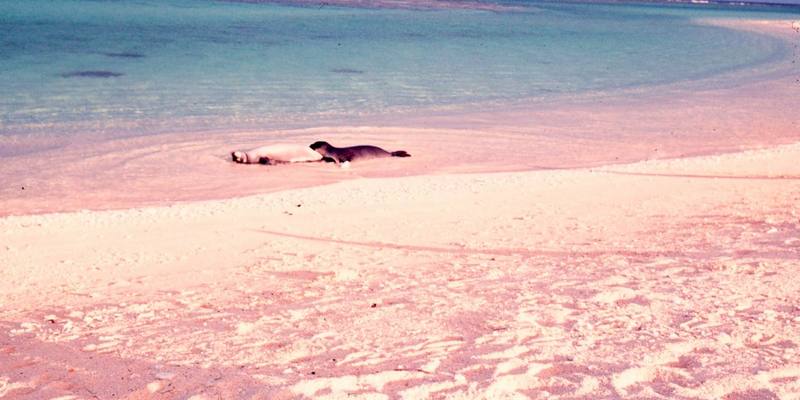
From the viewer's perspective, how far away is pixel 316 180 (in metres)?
10.2

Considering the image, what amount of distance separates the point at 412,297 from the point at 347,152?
6.02 m

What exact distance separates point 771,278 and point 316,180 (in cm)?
→ 554

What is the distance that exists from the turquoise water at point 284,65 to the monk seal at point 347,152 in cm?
292

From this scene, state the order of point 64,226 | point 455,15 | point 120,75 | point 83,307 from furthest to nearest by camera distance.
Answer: point 455,15
point 120,75
point 64,226
point 83,307

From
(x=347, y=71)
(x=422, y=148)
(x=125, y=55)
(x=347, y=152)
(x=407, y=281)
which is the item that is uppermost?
(x=407, y=281)

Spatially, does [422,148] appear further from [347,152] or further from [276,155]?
[276,155]

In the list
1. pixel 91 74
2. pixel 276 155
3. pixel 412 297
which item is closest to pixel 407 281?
pixel 412 297

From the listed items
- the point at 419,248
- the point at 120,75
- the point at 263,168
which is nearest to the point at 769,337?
the point at 419,248

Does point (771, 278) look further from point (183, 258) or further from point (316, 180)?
point (316, 180)

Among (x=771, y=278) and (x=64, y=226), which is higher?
(x=771, y=278)

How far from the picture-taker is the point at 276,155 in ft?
36.1

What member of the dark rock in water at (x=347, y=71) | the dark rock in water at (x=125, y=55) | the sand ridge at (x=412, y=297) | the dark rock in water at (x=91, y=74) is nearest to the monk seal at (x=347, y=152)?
the sand ridge at (x=412, y=297)

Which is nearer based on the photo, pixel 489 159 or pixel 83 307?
pixel 83 307

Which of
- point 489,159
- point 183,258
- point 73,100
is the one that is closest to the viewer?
point 183,258
